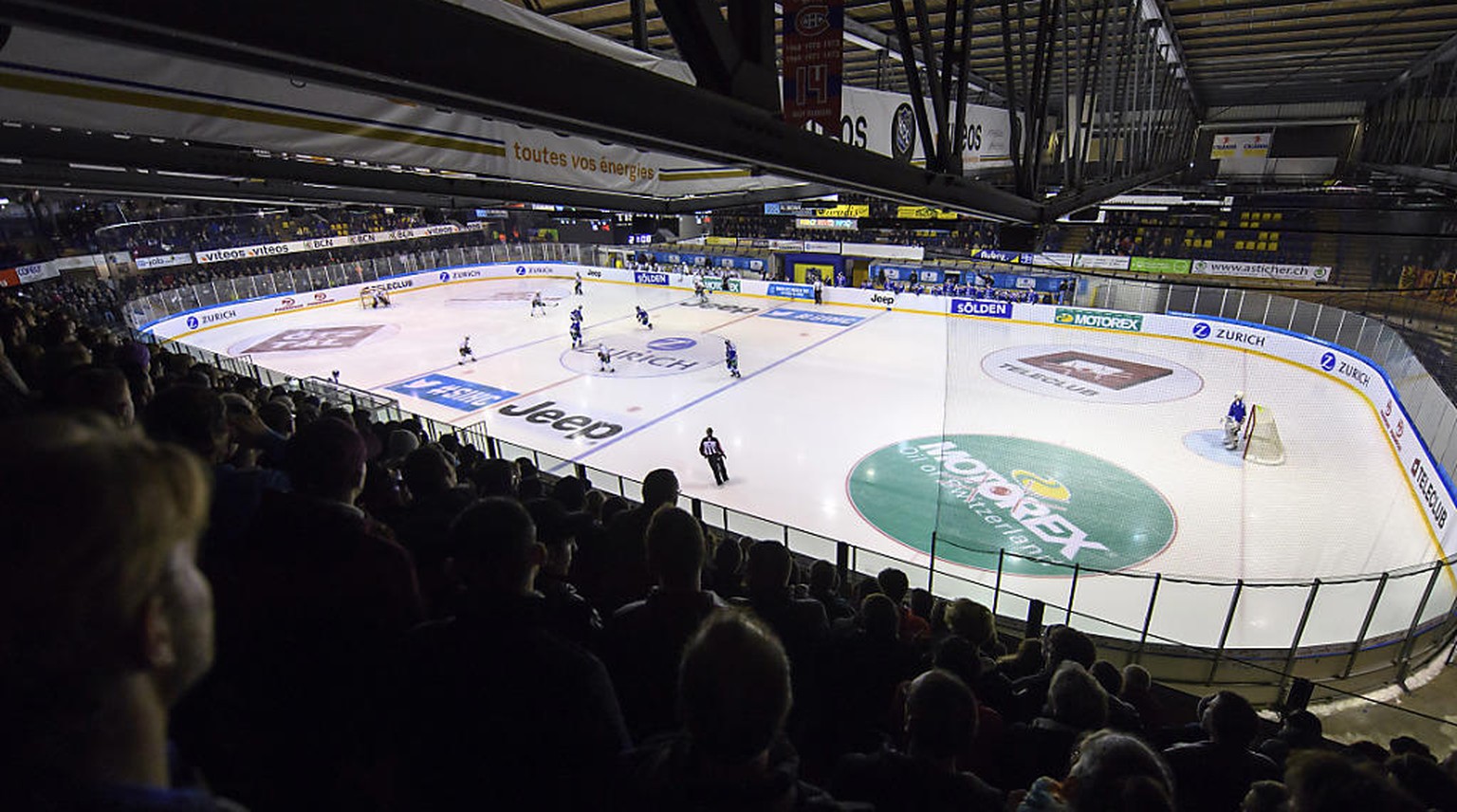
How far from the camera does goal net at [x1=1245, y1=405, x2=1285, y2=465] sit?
1322 cm

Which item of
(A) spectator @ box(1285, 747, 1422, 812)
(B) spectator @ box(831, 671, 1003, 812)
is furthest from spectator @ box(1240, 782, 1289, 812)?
(B) spectator @ box(831, 671, 1003, 812)

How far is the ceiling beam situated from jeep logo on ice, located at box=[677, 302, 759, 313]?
95.5 feet

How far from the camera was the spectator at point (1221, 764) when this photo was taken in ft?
8.93

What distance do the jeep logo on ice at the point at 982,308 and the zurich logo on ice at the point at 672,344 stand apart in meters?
11.5

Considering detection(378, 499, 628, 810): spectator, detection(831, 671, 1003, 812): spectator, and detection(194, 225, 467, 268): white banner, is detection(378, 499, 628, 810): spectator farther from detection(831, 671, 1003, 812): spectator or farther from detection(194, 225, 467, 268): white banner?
detection(194, 225, 467, 268): white banner

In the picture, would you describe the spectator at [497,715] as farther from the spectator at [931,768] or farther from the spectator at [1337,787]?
the spectator at [1337,787]

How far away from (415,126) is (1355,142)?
28127 mm

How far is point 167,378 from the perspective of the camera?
731 centimetres

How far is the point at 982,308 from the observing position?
26.9m

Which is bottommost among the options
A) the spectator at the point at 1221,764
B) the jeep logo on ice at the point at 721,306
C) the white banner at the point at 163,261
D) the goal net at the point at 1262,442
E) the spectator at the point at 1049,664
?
the jeep logo on ice at the point at 721,306

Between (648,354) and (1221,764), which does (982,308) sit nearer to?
(648,354)

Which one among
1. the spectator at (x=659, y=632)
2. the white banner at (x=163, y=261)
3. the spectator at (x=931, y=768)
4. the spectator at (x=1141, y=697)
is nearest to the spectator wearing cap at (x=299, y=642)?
the spectator at (x=659, y=632)

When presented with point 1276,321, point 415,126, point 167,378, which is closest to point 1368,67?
point 1276,321

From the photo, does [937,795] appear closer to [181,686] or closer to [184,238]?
[181,686]
